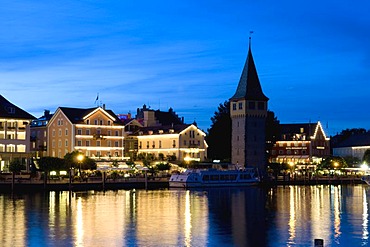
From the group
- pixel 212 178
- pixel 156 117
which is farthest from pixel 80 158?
pixel 156 117

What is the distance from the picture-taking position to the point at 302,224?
5009 centimetres

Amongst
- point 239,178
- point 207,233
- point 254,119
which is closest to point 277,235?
point 207,233

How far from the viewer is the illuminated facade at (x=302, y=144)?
6073 inches

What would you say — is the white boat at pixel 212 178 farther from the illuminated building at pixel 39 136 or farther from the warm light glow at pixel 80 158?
the illuminated building at pixel 39 136

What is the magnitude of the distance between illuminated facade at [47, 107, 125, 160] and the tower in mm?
19351

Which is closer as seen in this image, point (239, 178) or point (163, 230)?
point (163, 230)

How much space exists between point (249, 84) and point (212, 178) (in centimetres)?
2260

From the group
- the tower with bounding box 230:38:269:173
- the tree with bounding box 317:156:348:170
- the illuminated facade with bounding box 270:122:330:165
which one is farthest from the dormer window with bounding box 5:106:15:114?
the illuminated facade with bounding box 270:122:330:165

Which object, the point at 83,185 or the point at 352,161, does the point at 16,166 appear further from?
the point at 352,161

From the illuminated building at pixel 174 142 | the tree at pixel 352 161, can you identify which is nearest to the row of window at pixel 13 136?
the illuminated building at pixel 174 142

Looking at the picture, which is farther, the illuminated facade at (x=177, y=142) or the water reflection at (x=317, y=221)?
the illuminated facade at (x=177, y=142)

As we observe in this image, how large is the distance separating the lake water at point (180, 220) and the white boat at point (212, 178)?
2054cm

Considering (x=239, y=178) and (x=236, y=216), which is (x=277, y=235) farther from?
(x=239, y=178)

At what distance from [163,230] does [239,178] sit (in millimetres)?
59302
